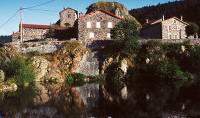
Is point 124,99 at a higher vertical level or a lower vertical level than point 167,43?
lower

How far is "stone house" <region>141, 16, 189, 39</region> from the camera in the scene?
278 feet

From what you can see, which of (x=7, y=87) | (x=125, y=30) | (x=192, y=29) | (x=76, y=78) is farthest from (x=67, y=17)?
(x=7, y=87)

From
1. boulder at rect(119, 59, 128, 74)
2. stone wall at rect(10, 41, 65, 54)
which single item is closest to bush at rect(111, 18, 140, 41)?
boulder at rect(119, 59, 128, 74)

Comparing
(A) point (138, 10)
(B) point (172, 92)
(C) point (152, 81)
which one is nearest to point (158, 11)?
(A) point (138, 10)

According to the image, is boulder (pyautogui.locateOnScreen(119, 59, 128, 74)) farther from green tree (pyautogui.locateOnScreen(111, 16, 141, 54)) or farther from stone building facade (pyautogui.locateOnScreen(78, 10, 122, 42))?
stone building facade (pyautogui.locateOnScreen(78, 10, 122, 42))

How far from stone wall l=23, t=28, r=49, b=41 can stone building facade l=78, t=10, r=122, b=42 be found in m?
10.6

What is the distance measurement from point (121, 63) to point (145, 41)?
623 cm

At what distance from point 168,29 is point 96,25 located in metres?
13.5

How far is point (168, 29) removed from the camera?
85.1 metres

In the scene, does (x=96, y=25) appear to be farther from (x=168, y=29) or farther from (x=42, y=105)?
(x=42, y=105)

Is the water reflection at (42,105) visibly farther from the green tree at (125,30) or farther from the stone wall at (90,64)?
the green tree at (125,30)

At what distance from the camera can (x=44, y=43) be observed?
3147 inches

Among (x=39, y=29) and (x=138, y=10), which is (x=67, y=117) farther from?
(x=138, y=10)

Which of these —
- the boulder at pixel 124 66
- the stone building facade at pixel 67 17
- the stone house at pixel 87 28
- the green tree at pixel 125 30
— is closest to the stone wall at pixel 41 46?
the stone house at pixel 87 28
